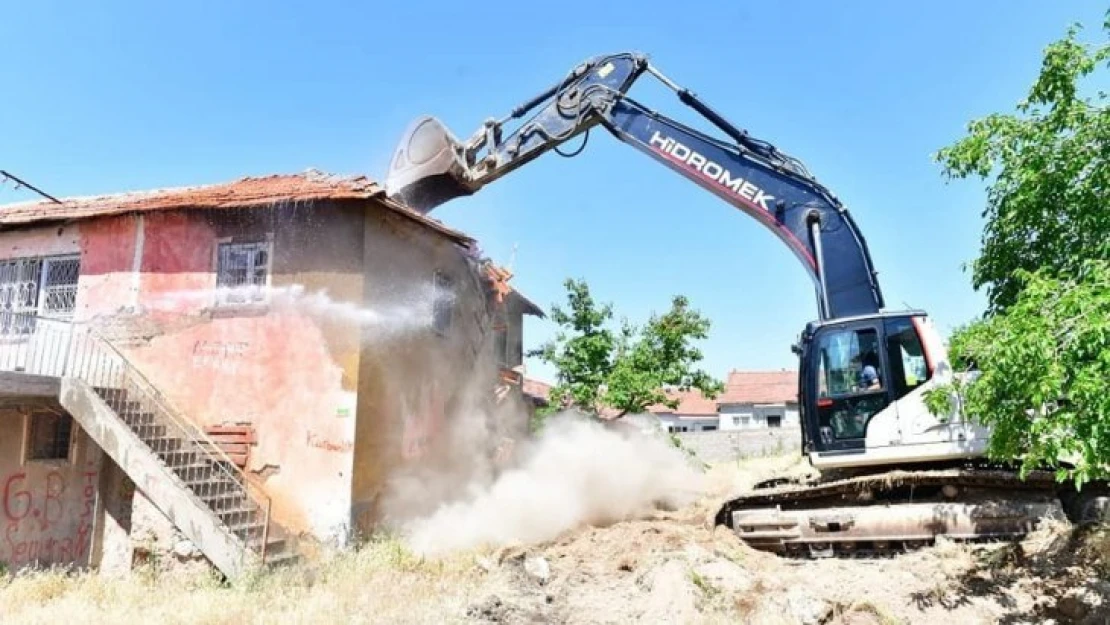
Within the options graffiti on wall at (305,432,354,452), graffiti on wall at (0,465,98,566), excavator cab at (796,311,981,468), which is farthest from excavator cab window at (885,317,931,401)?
graffiti on wall at (0,465,98,566)

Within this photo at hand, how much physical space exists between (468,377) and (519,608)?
7992 millimetres

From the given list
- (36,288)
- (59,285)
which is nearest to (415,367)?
(59,285)

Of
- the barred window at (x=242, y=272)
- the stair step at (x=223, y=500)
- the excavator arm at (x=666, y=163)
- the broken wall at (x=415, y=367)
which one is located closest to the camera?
the excavator arm at (x=666, y=163)

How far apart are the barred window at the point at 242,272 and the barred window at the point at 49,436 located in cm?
369

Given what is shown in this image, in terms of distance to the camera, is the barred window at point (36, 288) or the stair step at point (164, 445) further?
the barred window at point (36, 288)

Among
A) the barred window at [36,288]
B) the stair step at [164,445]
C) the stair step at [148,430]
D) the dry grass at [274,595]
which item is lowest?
the dry grass at [274,595]

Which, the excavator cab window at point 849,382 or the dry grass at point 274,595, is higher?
the excavator cab window at point 849,382

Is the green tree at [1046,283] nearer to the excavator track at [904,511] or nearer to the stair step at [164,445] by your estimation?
the excavator track at [904,511]

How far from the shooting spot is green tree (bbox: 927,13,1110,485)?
6.01m

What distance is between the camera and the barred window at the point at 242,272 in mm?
13820

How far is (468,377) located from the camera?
16703mm

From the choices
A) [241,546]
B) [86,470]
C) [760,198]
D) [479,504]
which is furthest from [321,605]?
[760,198]

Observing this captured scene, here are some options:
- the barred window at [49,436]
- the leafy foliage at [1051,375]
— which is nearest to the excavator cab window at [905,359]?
the leafy foliage at [1051,375]

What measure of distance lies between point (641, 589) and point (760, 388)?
137ft
